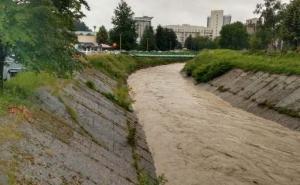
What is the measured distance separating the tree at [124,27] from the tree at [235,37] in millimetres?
41543

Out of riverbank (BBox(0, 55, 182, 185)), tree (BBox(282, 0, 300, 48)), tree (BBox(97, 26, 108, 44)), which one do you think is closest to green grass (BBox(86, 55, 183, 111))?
riverbank (BBox(0, 55, 182, 185))

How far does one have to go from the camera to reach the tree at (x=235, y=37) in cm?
16650

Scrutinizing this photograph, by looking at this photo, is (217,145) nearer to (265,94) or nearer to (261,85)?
(265,94)

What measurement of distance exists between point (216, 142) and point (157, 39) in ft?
500

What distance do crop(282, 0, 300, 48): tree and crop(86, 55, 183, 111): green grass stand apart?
26.0 metres

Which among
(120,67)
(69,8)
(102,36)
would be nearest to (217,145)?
(69,8)

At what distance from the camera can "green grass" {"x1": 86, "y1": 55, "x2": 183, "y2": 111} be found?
41.2 m

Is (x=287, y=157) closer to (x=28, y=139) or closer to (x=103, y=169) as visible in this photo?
(x=103, y=169)

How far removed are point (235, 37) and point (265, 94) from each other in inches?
4836

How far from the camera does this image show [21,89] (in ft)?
75.2

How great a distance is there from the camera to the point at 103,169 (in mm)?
18188

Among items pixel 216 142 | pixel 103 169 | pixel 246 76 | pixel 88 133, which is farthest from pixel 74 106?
pixel 246 76

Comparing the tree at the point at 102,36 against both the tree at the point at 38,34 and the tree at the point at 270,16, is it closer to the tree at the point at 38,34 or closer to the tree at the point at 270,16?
the tree at the point at 270,16

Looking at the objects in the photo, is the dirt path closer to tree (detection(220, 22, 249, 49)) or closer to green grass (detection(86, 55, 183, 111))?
green grass (detection(86, 55, 183, 111))
